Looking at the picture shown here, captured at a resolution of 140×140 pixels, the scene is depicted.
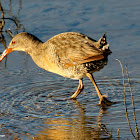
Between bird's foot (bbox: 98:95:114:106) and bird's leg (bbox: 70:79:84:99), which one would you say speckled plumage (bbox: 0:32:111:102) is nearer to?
bird's foot (bbox: 98:95:114:106)

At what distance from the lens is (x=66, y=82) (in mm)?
8719

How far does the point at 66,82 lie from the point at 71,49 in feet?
4.53

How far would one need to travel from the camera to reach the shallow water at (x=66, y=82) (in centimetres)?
654

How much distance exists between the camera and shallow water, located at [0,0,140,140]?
6.54 meters

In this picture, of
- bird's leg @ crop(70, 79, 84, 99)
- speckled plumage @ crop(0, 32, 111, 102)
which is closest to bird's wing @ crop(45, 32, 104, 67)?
speckled plumage @ crop(0, 32, 111, 102)

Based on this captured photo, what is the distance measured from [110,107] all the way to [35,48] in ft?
6.22

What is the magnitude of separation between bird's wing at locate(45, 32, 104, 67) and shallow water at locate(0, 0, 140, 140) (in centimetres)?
89

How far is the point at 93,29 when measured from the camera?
11148 mm

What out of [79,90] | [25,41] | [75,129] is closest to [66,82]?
[79,90]

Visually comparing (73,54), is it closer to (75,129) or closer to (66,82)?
(66,82)

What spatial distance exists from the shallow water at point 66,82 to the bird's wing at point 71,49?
888 millimetres

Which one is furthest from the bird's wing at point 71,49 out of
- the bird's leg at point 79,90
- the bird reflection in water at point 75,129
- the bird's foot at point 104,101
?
the bird reflection in water at point 75,129

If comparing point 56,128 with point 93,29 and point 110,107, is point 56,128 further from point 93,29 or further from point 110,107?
point 93,29

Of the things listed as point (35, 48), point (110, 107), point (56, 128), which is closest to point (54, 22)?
point (35, 48)
